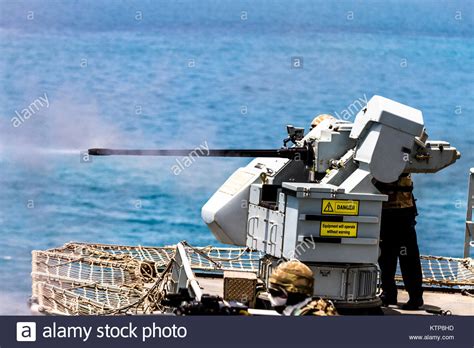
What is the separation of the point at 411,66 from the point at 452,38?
6922 millimetres

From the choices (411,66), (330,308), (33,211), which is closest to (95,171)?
(33,211)

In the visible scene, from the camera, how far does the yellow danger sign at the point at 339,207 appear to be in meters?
15.4

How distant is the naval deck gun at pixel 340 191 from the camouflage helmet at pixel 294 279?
4113 mm

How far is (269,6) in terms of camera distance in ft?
253

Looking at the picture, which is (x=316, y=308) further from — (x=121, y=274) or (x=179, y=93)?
(x=179, y=93)

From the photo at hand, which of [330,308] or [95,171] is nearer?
[330,308]

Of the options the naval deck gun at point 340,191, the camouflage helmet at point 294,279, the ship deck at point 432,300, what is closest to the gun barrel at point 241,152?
the naval deck gun at point 340,191

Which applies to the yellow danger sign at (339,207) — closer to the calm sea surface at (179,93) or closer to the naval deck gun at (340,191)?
the naval deck gun at (340,191)

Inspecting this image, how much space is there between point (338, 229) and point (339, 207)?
0.21m

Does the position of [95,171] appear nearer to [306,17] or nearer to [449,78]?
[449,78]

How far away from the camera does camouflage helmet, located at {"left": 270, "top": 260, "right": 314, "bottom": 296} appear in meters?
11.1

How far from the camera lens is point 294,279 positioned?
36.5 feet

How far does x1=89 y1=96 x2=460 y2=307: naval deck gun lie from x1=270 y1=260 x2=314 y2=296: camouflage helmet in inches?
162

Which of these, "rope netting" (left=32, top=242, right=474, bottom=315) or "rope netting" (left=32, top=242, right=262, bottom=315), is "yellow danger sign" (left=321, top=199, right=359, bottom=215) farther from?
"rope netting" (left=32, top=242, right=262, bottom=315)
